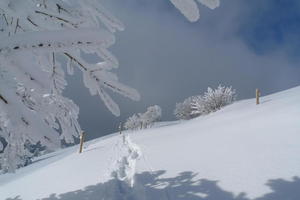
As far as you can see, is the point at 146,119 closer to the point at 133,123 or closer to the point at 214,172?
the point at 133,123

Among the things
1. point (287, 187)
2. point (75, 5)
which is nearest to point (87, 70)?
point (75, 5)

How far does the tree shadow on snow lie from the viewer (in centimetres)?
343

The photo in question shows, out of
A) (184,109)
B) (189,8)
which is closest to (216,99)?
(184,109)

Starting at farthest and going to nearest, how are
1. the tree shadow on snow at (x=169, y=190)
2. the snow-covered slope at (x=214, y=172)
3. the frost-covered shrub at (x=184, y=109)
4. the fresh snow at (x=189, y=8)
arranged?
the frost-covered shrub at (x=184, y=109)
the snow-covered slope at (x=214, y=172)
the tree shadow on snow at (x=169, y=190)
the fresh snow at (x=189, y=8)

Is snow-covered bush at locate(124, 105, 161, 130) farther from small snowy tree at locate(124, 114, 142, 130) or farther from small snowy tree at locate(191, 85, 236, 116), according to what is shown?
small snowy tree at locate(191, 85, 236, 116)

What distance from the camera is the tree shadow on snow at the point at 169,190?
11.3 ft

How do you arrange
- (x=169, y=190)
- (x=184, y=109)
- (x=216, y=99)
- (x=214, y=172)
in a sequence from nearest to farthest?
(x=169, y=190)
(x=214, y=172)
(x=216, y=99)
(x=184, y=109)

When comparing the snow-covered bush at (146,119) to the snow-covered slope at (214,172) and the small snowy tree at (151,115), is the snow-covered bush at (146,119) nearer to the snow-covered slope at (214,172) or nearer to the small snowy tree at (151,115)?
the small snowy tree at (151,115)

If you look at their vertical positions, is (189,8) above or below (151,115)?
above

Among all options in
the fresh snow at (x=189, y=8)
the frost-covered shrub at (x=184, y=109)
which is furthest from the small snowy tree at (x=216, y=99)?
the fresh snow at (x=189, y=8)

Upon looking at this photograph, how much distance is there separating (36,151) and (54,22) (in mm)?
29444

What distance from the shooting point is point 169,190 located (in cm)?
423

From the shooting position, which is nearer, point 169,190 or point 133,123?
point 169,190

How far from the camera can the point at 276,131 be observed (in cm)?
571
